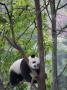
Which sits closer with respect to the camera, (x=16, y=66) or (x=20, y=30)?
(x=20, y=30)

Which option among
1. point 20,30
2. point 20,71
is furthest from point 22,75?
point 20,30

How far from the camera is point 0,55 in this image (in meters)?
3.02

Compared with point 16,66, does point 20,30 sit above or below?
above

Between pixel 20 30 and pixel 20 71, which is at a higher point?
pixel 20 30

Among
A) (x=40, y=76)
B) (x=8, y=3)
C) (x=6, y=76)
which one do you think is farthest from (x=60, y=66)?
(x=40, y=76)

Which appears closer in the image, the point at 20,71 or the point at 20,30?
the point at 20,30

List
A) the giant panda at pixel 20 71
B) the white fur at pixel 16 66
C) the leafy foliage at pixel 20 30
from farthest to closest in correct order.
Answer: the white fur at pixel 16 66, the giant panda at pixel 20 71, the leafy foliage at pixel 20 30

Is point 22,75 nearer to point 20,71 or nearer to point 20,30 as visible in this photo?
point 20,71

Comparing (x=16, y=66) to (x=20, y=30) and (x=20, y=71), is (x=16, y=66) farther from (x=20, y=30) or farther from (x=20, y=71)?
(x=20, y=30)

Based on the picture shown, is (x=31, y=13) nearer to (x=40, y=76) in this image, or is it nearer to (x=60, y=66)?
(x=40, y=76)

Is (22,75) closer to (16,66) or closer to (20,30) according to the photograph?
(16,66)

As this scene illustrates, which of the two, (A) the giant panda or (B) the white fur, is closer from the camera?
(A) the giant panda

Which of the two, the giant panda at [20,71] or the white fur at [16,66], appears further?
the white fur at [16,66]

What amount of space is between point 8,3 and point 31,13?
321 mm
